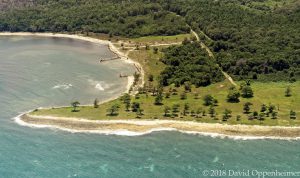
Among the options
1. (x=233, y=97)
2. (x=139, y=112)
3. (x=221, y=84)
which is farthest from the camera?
(x=221, y=84)

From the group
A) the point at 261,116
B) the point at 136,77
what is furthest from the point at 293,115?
the point at 136,77

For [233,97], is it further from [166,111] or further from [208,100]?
[166,111]

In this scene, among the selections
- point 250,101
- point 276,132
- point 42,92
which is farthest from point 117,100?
point 276,132

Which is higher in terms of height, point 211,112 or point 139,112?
point 211,112

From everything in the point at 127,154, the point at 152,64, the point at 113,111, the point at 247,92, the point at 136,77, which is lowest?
Answer: the point at 127,154

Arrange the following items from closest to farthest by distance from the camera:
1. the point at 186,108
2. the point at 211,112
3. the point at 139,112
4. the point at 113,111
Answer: the point at 211,112 < the point at 186,108 < the point at 139,112 < the point at 113,111
